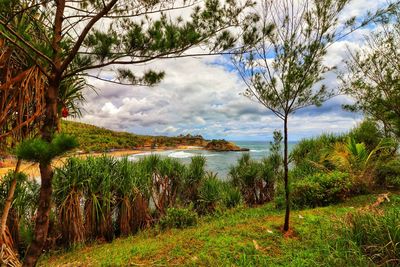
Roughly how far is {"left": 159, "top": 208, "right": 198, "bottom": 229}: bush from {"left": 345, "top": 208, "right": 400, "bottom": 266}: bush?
12.6 feet

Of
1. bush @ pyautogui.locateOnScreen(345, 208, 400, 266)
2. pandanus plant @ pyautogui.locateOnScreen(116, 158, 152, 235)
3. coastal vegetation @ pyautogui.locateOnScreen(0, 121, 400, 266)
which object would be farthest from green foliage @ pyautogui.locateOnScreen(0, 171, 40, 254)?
bush @ pyautogui.locateOnScreen(345, 208, 400, 266)

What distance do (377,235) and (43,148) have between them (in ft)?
12.2

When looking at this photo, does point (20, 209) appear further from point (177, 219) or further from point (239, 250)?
point (239, 250)

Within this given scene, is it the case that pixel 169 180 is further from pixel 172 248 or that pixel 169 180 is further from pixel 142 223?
pixel 172 248

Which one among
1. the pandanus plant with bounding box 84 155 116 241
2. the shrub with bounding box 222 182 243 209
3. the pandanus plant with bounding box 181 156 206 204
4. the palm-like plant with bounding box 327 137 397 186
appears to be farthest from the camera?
the palm-like plant with bounding box 327 137 397 186

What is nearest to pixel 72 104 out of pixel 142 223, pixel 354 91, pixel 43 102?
pixel 43 102

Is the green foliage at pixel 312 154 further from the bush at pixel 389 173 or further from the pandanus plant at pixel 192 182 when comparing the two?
the pandanus plant at pixel 192 182

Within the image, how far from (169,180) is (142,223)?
1589mm

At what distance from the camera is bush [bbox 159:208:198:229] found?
6672 millimetres

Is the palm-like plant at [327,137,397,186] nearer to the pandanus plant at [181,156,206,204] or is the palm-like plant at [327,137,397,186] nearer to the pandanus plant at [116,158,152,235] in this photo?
the pandanus plant at [181,156,206,204]

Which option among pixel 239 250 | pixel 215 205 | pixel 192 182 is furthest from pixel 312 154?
pixel 239 250

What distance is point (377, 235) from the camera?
135 inches

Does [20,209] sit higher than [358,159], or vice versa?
[358,159]

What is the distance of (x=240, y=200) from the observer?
9117 mm
